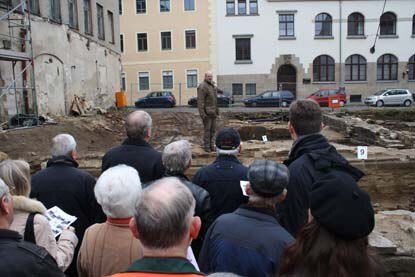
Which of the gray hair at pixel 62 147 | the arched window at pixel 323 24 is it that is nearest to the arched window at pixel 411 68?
the arched window at pixel 323 24

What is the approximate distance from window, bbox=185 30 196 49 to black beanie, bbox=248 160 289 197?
127ft

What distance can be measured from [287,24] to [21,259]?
133ft

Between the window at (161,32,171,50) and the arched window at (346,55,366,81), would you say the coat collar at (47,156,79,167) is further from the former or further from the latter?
the arched window at (346,55,366,81)

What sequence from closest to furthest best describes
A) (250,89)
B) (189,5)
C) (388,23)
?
(250,89) < (388,23) < (189,5)

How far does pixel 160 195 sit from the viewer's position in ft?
6.30

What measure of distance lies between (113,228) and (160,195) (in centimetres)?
88

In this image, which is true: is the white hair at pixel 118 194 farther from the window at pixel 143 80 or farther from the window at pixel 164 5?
the window at pixel 164 5

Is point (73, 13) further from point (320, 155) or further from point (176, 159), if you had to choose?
point (320, 155)

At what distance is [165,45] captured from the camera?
41.1 m

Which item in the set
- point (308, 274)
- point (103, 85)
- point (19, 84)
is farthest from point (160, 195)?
point (103, 85)

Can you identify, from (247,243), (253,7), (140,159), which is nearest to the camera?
(247,243)

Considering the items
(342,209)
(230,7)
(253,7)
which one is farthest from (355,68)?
(342,209)

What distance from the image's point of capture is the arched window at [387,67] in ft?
131

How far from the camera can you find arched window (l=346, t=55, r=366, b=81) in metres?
40.0
